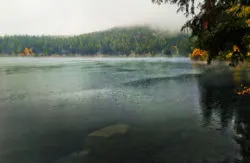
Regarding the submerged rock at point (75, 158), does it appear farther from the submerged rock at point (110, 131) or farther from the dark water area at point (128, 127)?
the submerged rock at point (110, 131)

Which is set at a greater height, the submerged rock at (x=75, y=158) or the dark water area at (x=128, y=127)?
the dark water area at (x=128, y=127)

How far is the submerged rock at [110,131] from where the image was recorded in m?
19.9

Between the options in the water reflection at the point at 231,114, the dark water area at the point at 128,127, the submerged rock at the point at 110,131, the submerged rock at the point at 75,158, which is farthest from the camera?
the submerged rock at the point at 110,131

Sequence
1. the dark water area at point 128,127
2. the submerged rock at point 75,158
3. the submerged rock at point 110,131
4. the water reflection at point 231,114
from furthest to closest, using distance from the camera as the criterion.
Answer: the submerged rock at point 110,131
the water reflection at point 231,114
the dark water area at point 128,127
the submerged rock at point 75,158

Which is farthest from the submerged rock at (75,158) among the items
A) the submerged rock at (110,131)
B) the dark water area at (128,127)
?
the submerged rock at (110,131)

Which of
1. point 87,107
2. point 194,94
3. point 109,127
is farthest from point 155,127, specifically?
point 194,94

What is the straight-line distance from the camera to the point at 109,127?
21938mm

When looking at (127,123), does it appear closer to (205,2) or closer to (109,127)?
(109,127)

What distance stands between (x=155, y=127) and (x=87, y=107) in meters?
11.8

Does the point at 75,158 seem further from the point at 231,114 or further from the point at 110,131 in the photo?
the point at 231,114

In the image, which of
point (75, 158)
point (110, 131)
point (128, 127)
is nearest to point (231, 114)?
point (128, 127)

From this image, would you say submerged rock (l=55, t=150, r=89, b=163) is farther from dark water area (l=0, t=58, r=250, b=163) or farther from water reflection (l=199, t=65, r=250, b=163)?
water reflection (l=199, t=65, r=250, b=163)

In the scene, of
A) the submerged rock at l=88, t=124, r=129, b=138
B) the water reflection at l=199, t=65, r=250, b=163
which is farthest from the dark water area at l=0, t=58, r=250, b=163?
the submerged rock at l=88, t=124, r=129, b=138

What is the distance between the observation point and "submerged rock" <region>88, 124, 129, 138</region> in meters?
Answer: 19.9
